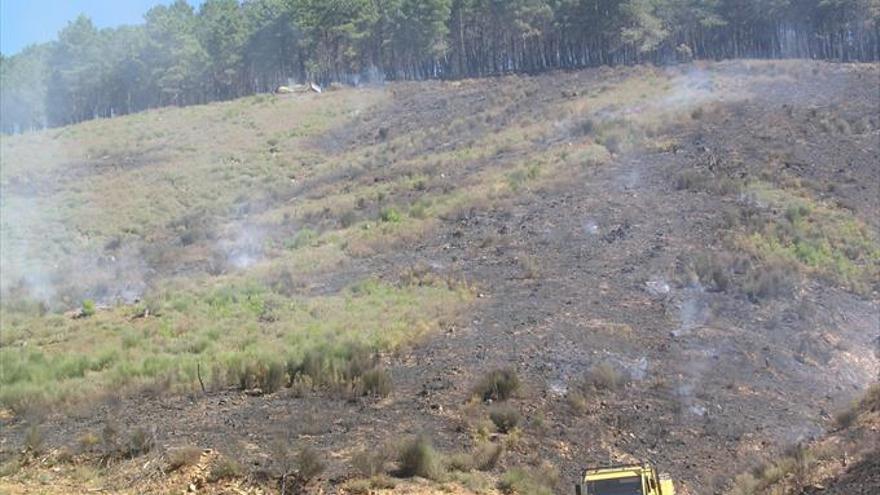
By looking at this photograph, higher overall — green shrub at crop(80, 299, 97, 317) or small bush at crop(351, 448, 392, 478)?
green shrub at crop(80, 299, 97, 317)

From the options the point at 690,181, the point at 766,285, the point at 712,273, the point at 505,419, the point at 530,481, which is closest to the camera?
the point at 530,481

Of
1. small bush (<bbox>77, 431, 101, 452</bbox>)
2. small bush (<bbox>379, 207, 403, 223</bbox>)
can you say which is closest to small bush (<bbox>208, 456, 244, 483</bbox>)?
small bush (<bbox>77, 431, 101, 452</bbox>)

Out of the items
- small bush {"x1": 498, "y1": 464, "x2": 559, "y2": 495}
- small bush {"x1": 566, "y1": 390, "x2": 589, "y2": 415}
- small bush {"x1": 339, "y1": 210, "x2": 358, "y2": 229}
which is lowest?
small bush {"x1": 498, "y1": 464, "x2": 559, "y2": 495}

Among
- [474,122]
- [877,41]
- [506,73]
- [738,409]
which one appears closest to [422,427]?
[738,409]

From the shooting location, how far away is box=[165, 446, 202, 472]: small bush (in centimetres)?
1409

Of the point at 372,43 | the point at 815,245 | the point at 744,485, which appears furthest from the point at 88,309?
the point at 372,43

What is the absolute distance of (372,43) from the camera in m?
80.1

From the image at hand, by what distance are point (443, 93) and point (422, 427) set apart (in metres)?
48.3

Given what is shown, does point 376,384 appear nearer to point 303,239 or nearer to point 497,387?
point 497,387

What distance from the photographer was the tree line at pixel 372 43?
224 feet

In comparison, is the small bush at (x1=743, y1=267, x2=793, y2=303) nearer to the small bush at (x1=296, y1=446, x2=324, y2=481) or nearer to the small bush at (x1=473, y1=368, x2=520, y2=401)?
the small bush at (x1=473, y1=368, x2=520, y2=401)

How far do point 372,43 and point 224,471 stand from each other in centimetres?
6944

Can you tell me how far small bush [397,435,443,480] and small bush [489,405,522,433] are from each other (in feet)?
6.88

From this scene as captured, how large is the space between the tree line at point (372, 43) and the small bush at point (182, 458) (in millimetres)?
58318
